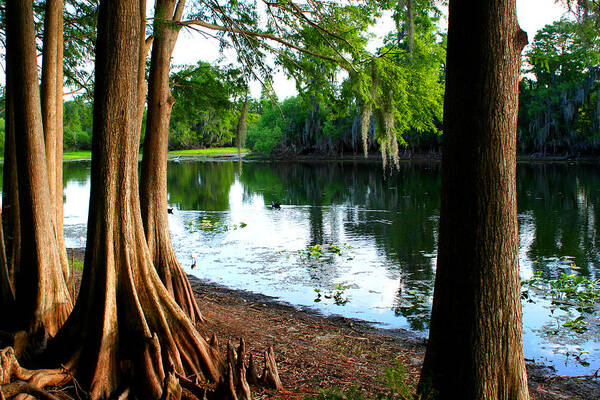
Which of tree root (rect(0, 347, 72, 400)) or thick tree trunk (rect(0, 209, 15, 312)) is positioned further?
thick tree trunk (rect(0, 209, 15, 312))

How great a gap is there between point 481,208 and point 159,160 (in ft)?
17.5

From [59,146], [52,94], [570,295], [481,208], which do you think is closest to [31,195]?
[52,94]

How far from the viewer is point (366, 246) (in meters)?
14.9

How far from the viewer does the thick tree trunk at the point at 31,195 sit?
5.30 meters

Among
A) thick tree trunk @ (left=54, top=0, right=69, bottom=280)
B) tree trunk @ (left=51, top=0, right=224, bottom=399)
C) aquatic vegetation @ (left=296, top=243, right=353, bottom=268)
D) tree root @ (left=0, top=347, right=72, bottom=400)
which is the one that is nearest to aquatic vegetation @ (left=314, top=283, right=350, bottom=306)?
aquatic vegetation @ (left=296, top=243, right=353, bottom=268)

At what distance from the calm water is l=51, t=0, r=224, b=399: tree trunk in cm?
457

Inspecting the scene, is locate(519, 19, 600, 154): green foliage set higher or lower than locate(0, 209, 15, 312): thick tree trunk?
higher

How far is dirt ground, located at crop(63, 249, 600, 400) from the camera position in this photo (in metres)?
5.15

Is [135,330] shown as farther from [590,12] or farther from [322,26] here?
[322,26]

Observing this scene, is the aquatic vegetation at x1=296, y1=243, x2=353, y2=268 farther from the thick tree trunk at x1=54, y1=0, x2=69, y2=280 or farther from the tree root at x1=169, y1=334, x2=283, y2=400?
the tree root at x1=169, y1=334, x2=283, y2=400

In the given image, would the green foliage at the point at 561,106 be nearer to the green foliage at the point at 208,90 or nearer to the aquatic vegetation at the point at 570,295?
the aquatic vegetation at the point at 570,295

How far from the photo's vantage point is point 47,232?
550cm

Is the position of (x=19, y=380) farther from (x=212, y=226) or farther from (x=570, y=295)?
(x=212, y=226)

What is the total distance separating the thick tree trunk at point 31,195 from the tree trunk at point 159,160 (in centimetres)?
181
